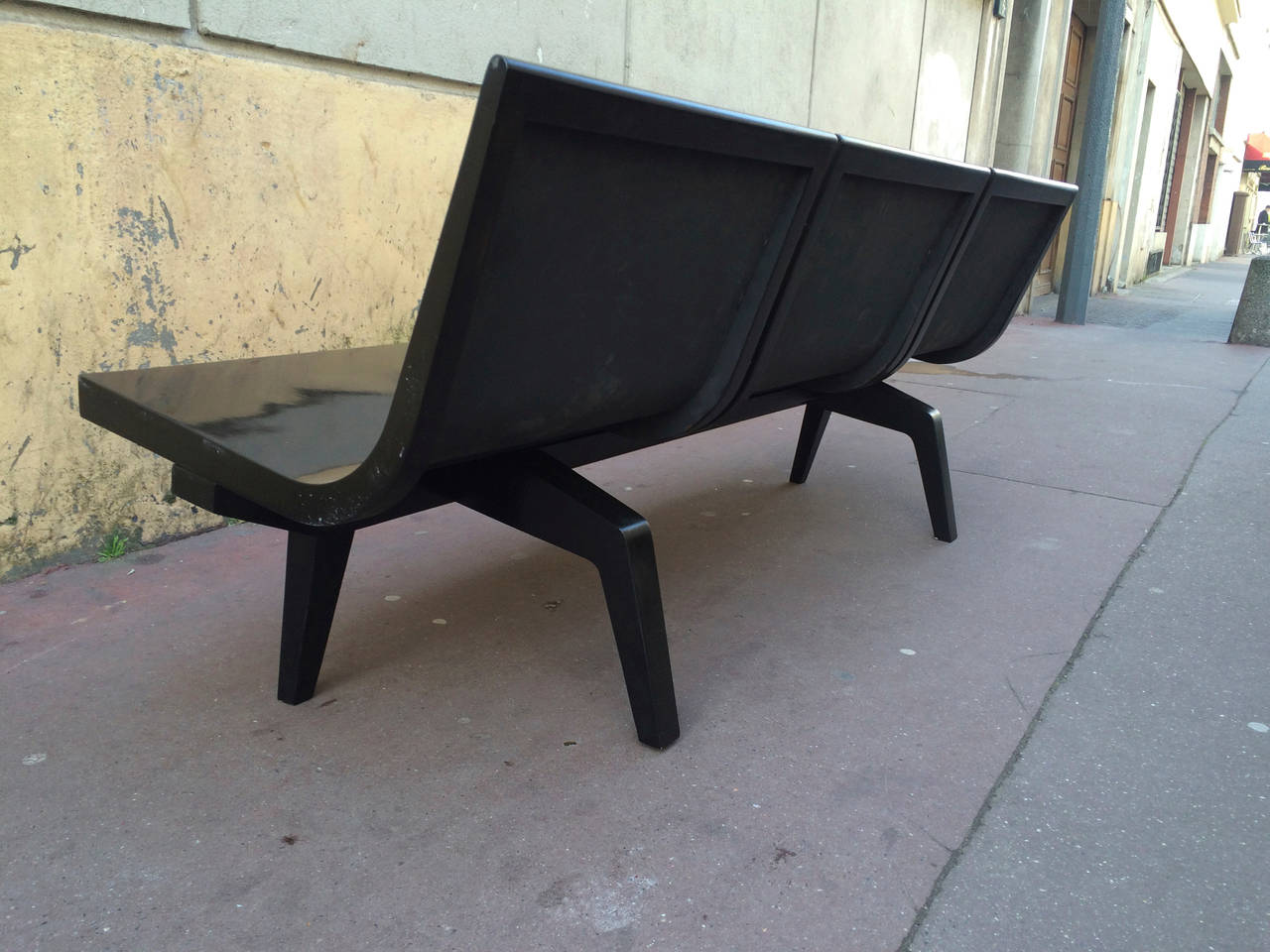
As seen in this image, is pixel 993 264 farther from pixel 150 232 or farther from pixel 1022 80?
pixel 1022 80

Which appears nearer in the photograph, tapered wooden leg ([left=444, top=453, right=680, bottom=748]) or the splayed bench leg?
tapered wooden leg ([left=444, top=453, right=680, bottom=748])

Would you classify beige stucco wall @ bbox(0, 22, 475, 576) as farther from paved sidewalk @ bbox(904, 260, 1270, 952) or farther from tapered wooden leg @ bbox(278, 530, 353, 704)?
paved sidewalk @ bbox(904, 260, 1270, 952)

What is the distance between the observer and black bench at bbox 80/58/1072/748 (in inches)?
50.3

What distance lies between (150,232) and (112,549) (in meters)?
0.89

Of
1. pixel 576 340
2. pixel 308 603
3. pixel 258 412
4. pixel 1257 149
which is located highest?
pixel 1257 149

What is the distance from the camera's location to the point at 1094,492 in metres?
3.69

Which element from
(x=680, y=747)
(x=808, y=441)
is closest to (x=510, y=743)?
(x=680, y=747)

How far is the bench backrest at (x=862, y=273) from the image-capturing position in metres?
1.89

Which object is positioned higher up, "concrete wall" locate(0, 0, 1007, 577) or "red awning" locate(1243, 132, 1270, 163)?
"red awning" locate(1243, 132, 1270, 163)

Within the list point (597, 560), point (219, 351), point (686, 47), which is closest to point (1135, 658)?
point (597, 560)

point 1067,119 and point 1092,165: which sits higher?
point 1067,119

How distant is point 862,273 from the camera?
218 cm

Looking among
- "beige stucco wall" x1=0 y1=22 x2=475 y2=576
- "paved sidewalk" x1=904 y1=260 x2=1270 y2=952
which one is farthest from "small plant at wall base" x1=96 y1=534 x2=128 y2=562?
"paved sidewalk" x1=904 y1=260 x2=1270 y2=952

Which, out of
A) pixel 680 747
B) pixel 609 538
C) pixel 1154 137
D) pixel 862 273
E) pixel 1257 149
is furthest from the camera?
pixel 1257 149
